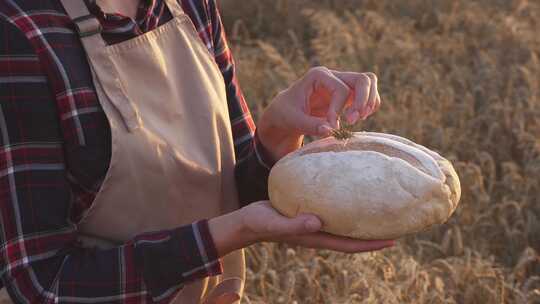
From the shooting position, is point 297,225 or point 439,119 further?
→ point 439,119

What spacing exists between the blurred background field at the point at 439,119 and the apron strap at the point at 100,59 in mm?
1174

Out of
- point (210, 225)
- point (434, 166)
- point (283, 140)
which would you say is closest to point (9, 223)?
point (210, 225)

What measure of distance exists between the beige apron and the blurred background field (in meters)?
0.93

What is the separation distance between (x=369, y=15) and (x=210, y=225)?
3864 mm

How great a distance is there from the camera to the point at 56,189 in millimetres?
1340

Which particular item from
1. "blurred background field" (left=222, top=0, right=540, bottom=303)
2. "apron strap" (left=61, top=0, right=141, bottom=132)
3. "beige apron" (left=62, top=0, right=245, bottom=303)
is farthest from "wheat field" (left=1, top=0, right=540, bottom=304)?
"apron strap" (left=61, top=0, right=141, bottom=132)

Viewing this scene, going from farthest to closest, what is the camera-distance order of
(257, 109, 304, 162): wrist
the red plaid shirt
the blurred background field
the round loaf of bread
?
the blurred background field
(257, 109, 304, 162): wrist
the round loaf of bread
the red plaid shirt

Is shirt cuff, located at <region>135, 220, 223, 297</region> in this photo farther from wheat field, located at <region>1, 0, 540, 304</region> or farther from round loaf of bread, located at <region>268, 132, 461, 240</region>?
wheat field, located at <region>1, 0, 540, 304</region>

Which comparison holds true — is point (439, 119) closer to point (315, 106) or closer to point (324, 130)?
point (315, 106)

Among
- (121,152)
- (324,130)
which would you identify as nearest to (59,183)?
(121,152)

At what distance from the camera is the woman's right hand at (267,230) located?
1362 millimetres

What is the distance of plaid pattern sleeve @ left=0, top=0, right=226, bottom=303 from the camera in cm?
130

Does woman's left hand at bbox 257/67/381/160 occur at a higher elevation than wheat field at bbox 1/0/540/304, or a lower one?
higher

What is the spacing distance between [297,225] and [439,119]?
2.64 meters
